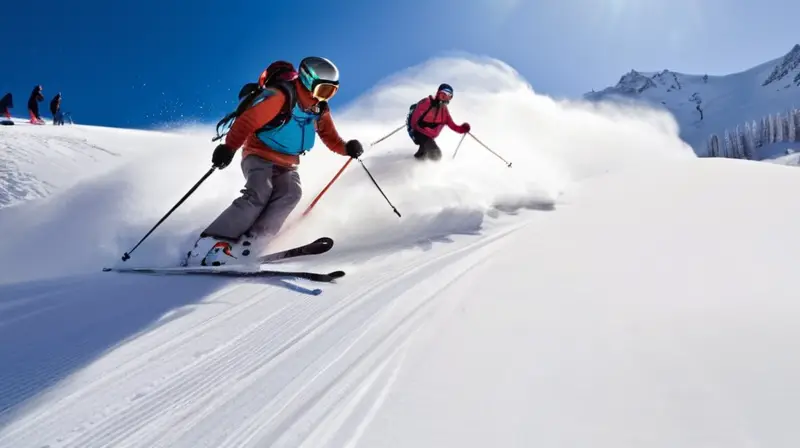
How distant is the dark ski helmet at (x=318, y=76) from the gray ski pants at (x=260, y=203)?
2.85 feet

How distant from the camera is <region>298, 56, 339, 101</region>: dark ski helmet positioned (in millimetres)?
4004

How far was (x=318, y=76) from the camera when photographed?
400 cm

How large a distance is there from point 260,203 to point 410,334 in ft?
8.41

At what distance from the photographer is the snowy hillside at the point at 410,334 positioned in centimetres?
132

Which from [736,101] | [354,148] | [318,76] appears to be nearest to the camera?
[318,76]

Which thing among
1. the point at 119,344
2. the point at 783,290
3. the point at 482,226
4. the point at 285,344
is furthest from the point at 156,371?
the point at 482,226

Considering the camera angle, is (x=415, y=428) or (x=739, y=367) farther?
(x=739, y=367)

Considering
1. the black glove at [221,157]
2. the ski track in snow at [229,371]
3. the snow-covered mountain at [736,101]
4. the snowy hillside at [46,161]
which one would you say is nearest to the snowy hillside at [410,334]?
the ski track in snow at [229,371]

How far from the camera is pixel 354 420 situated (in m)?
1.34

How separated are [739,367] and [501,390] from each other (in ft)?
2.95

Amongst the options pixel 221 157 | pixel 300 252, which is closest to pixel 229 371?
pixel 300 252

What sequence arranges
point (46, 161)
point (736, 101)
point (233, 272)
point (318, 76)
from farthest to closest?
point (736, 101) → point (46, 161) → point (318, 76) → point (233, 272)

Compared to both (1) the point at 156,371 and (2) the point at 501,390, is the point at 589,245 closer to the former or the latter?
(2) the point at 501,390

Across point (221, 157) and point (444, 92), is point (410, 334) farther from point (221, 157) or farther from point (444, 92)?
point (444, 92)
